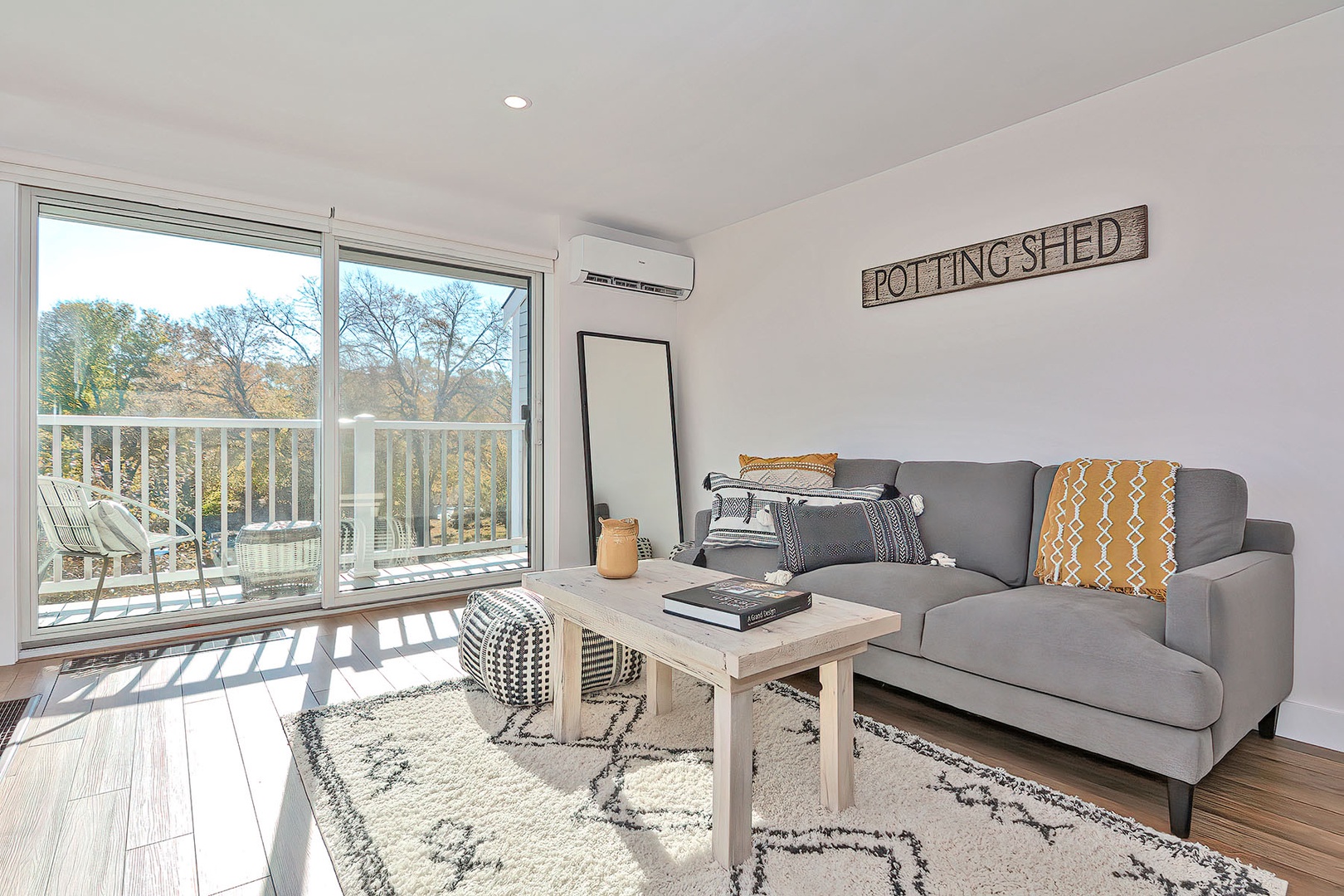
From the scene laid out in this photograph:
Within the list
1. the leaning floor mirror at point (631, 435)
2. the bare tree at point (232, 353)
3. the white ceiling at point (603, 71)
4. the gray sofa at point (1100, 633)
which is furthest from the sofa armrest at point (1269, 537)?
the bare tree at point (232, 353)

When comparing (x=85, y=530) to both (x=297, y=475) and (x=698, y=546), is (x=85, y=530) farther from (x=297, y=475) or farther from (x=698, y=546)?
(x=698, y=546)

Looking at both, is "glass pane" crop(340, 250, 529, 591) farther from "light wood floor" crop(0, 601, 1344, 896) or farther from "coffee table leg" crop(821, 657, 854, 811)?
"coffee table leg" crop(821, 657, 854, 811)

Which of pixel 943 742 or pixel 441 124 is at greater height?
pixel 441 124

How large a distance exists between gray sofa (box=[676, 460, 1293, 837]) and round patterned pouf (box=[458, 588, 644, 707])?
2.25 feet

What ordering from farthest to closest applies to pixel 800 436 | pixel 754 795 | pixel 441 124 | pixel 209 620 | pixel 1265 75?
1. pixel 800 436
2. pixel 209 620
3. pixel 441 124
4. pixel 1265 75
5. pixel 754 795

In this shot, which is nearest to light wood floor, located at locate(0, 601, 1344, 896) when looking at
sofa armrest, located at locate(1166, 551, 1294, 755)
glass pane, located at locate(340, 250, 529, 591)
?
sofa armrest, located at locate(1166, 551, 1294, 755)

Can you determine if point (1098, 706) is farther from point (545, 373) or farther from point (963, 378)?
point (545, 373)

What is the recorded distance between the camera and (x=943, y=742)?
82.4 inches

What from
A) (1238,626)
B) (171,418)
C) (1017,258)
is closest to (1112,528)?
(1238,626)

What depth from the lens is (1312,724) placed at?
2.17 metres

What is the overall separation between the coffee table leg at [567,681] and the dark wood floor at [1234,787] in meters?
1.01

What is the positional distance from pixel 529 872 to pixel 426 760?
63cm

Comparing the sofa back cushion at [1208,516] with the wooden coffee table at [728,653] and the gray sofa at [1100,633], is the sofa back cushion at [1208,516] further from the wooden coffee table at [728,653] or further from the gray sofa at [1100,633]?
the wooden coffee table at [728,653]

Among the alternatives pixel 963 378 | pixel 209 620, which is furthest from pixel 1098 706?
pixel 209 620
